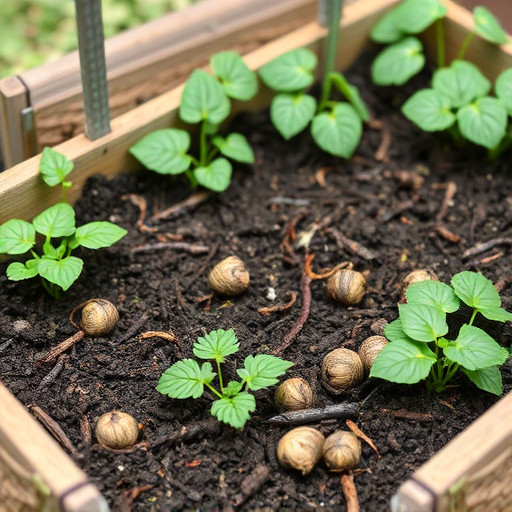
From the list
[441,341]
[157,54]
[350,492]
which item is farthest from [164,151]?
[350,492]

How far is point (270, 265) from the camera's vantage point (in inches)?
83.2

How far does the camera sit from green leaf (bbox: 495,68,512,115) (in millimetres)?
2254

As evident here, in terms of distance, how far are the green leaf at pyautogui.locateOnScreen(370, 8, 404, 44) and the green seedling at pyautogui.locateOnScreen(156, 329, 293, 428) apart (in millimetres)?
1185

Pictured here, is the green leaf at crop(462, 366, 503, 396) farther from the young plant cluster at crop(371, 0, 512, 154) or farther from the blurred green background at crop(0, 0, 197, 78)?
the blurred green background at crop(0, 0, 197, 78)

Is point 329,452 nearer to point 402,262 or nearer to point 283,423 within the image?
point 283,423

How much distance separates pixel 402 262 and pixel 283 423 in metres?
0.58

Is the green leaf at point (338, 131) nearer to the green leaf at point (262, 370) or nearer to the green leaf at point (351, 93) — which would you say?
the green leaf at point (351, 93)

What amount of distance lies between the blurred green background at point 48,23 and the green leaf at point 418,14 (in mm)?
949

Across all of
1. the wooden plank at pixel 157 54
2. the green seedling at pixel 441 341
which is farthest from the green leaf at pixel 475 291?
the wooden plank at pixel 157 54

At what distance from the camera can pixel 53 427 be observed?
1.73 meters

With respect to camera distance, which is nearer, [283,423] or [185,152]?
[283,423]

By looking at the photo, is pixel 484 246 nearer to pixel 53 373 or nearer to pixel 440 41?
pixel 440 41

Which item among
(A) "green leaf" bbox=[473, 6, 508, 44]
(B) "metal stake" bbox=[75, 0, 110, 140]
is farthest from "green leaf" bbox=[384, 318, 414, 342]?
(A) "green leaf" bbox=[473, 6, 508, 44]

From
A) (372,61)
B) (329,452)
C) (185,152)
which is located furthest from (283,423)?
(372,61)
